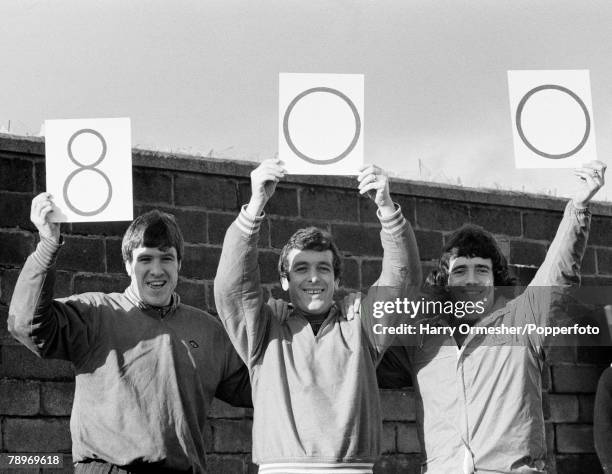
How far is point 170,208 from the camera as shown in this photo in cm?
522

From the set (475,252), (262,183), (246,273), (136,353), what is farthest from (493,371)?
(136,353)

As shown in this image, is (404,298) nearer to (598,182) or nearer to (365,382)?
(365,382)

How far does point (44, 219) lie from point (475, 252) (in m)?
1.66

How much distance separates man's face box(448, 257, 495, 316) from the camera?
4121 millimetres

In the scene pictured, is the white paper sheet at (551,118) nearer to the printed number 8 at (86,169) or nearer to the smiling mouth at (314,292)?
the smiling mouth at (314,292)

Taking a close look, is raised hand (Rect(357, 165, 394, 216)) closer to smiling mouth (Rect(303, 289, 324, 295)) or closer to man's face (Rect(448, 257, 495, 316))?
smiling mouth (Rect(303, 289, 324, 295))

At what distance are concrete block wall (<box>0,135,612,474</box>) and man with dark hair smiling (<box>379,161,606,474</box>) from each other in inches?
58.3

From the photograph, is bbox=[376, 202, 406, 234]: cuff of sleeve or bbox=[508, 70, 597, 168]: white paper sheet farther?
bbox=[508, 70, 597, 168]: white paper sheet

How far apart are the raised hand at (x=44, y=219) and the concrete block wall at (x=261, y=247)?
0.92m

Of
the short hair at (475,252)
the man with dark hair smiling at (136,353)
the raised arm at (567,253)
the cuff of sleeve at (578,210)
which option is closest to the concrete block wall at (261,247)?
the man with dark hair smiling at (136,353)

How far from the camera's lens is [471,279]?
13.7 feet

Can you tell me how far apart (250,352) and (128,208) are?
72 centimetres

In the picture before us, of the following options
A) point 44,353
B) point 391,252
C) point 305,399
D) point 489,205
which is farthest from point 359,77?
point 489,205

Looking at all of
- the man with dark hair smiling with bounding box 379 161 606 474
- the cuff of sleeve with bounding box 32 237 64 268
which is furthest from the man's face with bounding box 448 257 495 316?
the cuff of sleeve with bounding box 32 237 64 268
